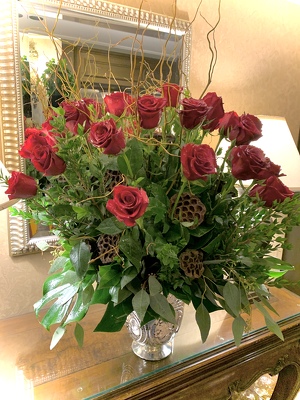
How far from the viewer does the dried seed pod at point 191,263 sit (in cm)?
70

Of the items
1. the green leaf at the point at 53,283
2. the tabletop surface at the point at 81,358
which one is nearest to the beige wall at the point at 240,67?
the tabletop surface at the point at 81,358

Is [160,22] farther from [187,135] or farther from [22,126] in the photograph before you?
[187,135]

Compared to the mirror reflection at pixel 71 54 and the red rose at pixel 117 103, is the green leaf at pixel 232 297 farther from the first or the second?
the mirror reflection at pixel 71 54

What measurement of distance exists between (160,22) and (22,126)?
25.7 inches

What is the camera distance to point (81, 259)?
70cm

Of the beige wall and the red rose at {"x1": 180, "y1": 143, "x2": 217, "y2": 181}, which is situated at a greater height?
the beige wall

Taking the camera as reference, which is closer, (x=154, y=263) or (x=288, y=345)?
(x=154, y=263)

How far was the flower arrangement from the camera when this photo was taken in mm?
655

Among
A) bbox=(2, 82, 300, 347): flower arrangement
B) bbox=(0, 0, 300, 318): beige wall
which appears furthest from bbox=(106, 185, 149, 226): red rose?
bbox=(0, 0, 300, 318): beige wall

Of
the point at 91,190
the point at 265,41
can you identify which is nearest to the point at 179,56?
the point at 265,41

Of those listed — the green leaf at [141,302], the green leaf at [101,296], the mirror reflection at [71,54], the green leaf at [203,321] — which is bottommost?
the green leaf at [203,321]

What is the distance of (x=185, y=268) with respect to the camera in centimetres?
70

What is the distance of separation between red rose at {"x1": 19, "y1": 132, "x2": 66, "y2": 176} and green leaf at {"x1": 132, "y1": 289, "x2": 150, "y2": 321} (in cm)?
29

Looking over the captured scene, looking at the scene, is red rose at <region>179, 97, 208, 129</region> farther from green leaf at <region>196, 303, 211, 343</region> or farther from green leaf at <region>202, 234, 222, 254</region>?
green leaf at <region>196, 303, 211, 343</region>
